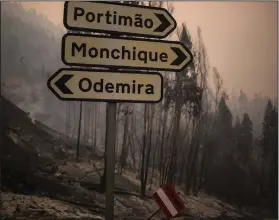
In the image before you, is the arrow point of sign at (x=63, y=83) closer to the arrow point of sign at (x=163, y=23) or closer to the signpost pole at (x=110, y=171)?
the signpost pole at (x=110, y=171)

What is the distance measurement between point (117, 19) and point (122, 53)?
0.16m

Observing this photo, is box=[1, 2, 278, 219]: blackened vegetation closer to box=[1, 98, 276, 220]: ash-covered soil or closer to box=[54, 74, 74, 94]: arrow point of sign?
box=[1, 98, 276, 220]: ash-covered soil

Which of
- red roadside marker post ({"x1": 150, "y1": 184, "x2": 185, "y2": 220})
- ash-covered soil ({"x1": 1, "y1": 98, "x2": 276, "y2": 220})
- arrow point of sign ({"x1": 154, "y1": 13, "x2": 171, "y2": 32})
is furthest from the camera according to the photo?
ash-covered soil ({"x1": 1, "y1": 98, "x2": 276, "y2": 220})

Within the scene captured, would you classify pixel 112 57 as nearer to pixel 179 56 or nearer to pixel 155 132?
pixel 179 56

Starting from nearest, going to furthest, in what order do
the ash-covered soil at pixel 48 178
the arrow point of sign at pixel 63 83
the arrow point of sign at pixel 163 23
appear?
the arrow point of sign at pixel 63 83 → the arrow point of sign at pixel 163 23 → the ash-covered soil at pixel 48 178

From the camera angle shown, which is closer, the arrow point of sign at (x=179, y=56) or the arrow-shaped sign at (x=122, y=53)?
the arrow-shaped sign at (x=122, y=53)

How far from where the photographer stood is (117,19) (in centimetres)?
125

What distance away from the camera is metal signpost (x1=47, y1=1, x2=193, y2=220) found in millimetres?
1173

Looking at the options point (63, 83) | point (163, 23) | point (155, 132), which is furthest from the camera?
point (155, 132)

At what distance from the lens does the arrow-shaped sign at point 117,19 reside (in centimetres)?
120

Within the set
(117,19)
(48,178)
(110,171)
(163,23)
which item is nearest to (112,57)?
(117,19)

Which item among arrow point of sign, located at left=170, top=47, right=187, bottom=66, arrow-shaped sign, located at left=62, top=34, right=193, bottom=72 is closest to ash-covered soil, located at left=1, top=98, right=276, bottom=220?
arrow-shaped sign, located at left=62, top=34, right=193, bottom=72

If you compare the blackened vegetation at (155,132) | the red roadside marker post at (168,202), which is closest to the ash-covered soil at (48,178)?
the blackened vegetation at (155,132)

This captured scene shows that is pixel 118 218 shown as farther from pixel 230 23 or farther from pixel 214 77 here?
pixel 230 23
